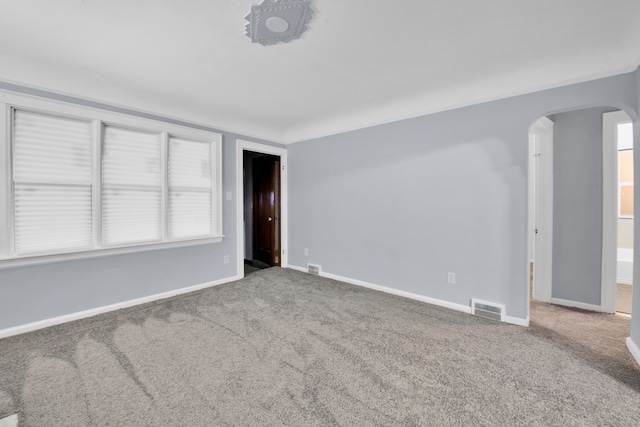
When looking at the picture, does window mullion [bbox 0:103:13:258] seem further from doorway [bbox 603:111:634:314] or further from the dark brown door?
doorway [bbox 603:111:634:314]

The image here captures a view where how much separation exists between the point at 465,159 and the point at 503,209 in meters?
0.64

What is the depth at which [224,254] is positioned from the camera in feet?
12.9

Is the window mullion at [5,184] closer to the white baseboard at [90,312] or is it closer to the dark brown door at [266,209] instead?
the white baseboard at [90,312]

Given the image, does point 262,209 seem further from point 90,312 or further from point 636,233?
point 636,233

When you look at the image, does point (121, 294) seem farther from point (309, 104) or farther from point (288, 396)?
point (309, 104)

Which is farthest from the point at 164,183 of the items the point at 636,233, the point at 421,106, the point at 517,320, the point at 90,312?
the point at 636,233

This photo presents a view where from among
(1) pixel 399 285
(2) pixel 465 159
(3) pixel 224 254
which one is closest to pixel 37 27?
(3) pixel 224 254

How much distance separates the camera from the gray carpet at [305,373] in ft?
4.87

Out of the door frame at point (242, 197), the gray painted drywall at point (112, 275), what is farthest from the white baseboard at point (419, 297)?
the gray painted drywall at point (112, 275)

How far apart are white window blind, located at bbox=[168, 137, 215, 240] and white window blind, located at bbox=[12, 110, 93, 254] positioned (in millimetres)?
846

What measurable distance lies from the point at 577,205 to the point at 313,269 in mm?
3523

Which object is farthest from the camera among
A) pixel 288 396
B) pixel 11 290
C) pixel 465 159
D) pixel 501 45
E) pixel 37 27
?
pixel 465 159

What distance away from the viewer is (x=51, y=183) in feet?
8.32

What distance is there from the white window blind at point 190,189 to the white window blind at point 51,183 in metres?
0.85
